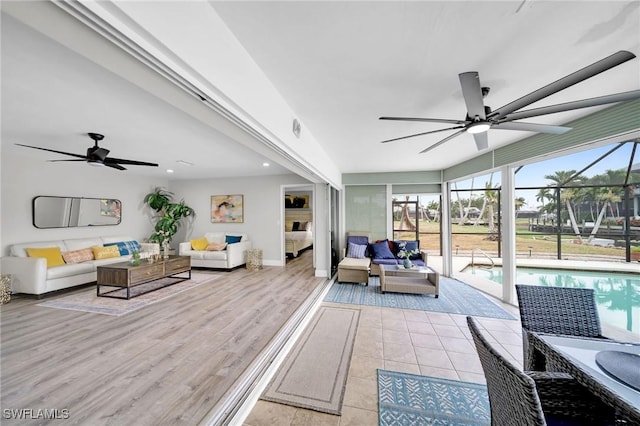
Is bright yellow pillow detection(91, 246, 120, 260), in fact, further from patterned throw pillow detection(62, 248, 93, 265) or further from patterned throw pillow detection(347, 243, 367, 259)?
patterned throw pillow detection(347, 243, 367, 259)

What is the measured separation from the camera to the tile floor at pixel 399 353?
1.66 m

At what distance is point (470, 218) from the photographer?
579 cm

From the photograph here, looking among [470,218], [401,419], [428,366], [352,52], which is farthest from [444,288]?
[352,52]

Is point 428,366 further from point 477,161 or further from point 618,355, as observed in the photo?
point 477,161

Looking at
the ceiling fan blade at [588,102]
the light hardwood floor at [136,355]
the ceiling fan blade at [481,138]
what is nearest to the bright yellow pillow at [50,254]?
the light hardwood floor at [136,355]

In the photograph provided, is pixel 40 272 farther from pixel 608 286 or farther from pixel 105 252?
pixel 608 286

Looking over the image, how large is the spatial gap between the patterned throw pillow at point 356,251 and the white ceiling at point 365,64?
9.82ft

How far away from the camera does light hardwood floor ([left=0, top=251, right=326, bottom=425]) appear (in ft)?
5.71

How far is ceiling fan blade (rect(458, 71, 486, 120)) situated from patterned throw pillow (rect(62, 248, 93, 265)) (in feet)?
21.8

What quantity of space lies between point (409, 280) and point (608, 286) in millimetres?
2979

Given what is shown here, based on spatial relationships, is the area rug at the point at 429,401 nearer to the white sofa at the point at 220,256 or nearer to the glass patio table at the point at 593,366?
the glass patio table at the point at 593,366

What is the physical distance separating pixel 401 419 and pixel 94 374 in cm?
261

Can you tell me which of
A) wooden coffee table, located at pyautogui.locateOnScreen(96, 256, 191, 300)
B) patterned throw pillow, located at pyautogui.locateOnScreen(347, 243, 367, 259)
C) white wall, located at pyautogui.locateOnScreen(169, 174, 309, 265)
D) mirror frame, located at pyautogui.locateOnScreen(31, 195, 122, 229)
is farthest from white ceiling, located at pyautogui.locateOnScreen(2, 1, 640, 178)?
white wall, located at pyautogui.locateOnScreen(169, 174, 309, 265)

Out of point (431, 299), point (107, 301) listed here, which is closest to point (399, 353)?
point (431, 299)
